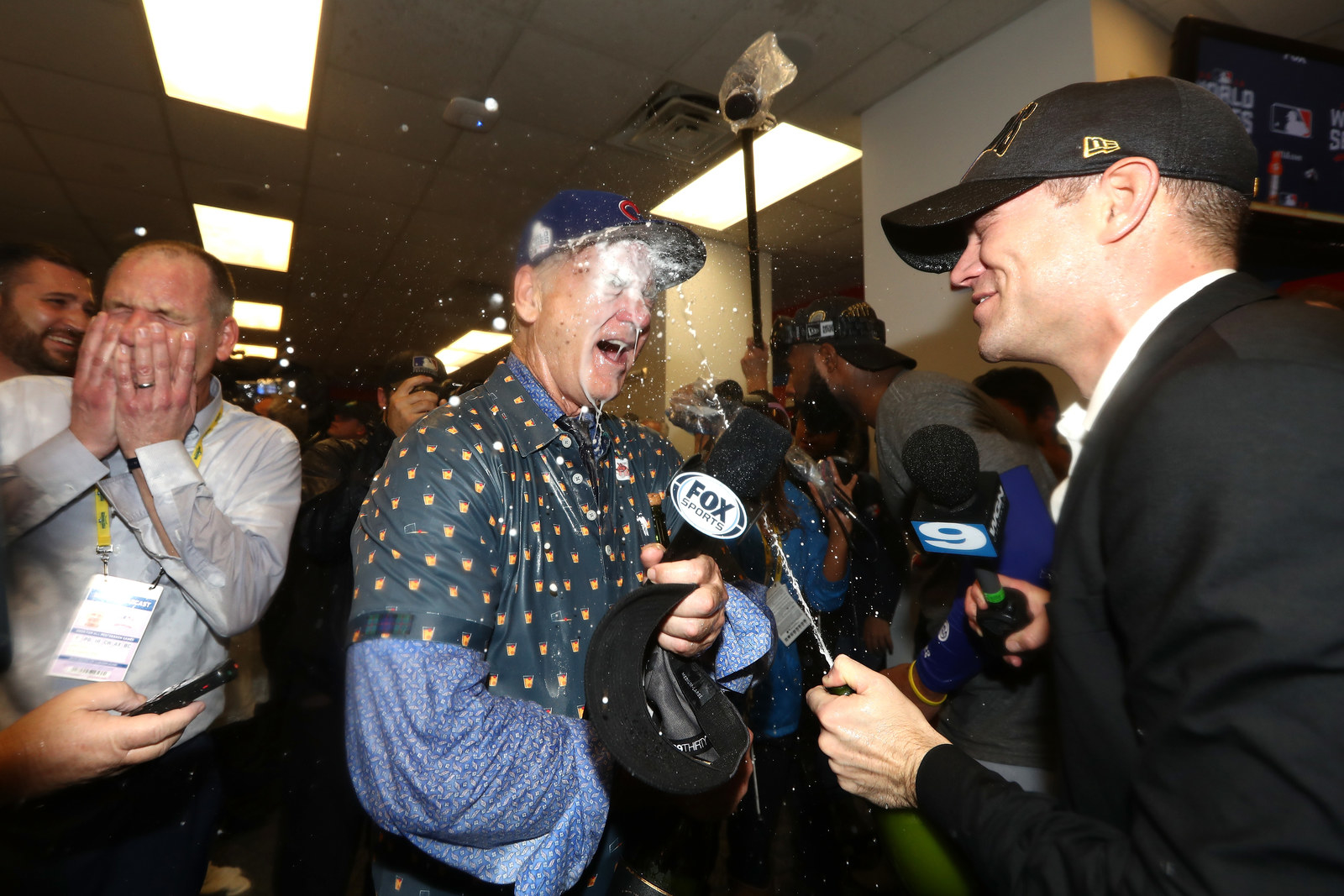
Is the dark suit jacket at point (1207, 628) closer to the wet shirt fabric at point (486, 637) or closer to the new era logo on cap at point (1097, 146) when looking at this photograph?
the new era logo on cap at point (1097, 146)

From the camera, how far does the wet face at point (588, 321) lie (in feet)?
3.90

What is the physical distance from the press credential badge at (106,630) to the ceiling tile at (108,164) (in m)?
1.16

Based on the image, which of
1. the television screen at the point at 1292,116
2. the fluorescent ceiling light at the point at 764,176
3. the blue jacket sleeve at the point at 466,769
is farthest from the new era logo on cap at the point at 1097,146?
the television screen at the point at 1292,116

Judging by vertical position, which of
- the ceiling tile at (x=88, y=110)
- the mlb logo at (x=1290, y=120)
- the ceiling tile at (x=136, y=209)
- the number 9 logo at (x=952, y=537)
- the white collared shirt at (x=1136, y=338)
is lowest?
the number 9 logo at (x=952, y=537)

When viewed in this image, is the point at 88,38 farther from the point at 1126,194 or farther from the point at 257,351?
the point at 1126,194

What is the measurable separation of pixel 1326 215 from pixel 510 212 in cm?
376

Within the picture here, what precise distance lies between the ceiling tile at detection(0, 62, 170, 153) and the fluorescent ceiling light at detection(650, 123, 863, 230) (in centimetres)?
197

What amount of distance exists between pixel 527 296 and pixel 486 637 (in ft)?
2.37

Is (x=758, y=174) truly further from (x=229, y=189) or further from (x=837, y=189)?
(x=229, y=189)

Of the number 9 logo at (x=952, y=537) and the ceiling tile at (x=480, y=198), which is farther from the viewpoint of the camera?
the ceiling tile at (x=480, y=198)

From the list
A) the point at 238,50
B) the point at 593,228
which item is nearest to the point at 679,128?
the point at 238,50

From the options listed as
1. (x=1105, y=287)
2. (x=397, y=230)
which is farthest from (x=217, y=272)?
(x=1105, y=287)

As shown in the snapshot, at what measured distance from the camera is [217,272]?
1433 mm

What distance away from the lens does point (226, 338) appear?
147 cm
